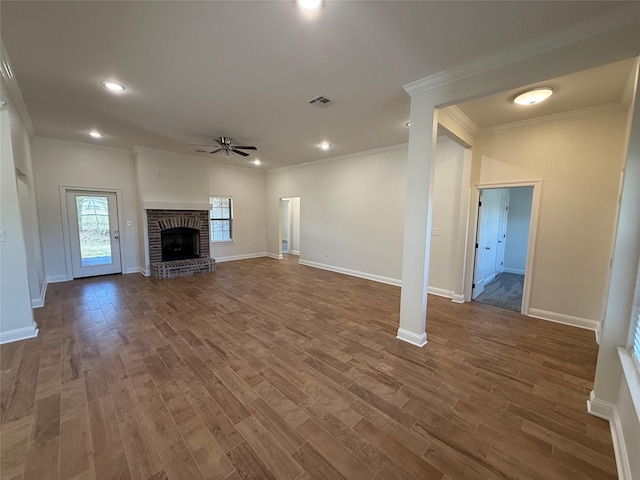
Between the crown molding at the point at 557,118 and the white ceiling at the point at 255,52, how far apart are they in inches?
10.9

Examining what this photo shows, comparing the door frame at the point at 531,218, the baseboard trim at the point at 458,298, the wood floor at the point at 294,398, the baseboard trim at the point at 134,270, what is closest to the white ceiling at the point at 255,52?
the door frame at the point at 531,218

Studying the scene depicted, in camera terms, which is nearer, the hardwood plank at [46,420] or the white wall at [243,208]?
the hardwood plank at [46,420]

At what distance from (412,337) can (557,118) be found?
144 inches

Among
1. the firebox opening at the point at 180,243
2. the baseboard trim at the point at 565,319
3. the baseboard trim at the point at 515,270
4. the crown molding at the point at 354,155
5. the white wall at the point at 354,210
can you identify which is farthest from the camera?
the baseboard trim at the point at 515,270

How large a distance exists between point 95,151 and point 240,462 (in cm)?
711

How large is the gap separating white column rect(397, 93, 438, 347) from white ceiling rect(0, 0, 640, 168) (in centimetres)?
44

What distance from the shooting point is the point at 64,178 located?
5.46 meters

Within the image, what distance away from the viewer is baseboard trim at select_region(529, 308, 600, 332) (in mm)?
3488

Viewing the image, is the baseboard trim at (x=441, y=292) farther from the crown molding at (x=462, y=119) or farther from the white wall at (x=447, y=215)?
the crown molding at (x=462, y=119)

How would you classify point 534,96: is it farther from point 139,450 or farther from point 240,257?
point 240,257

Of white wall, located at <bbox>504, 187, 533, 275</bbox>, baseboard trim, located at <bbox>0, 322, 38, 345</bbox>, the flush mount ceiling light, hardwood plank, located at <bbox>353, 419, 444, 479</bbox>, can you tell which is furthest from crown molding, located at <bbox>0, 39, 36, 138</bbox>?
white wall, located at <bbox>504, 187, 533, 275</bbox>

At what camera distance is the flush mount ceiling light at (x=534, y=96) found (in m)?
2.78

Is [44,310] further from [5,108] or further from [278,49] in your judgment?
[278,49]

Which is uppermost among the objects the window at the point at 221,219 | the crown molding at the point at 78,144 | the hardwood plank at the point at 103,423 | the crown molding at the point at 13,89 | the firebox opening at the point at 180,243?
the crown molding at the point at 78,144
